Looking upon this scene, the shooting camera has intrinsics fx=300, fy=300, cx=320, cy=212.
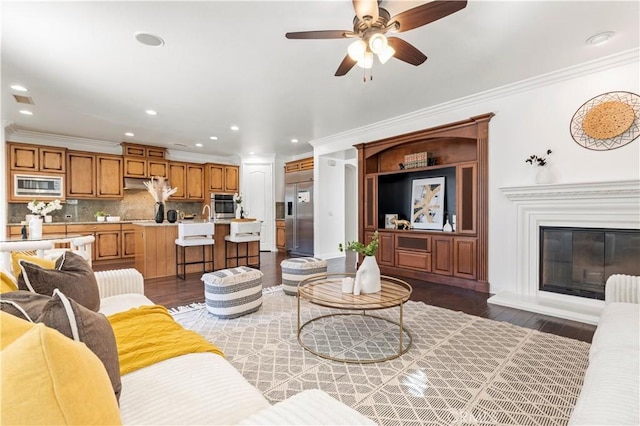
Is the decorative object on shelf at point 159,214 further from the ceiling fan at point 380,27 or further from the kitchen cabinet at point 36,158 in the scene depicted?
the ceiling fan at point 380,27

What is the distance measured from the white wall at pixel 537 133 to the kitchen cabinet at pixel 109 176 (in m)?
6.56

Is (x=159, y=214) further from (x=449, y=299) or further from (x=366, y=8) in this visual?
(x=449, y=299)

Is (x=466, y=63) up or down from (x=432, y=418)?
up

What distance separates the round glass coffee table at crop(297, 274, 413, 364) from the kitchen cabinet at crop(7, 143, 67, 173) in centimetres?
623

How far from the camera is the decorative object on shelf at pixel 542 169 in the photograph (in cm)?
353

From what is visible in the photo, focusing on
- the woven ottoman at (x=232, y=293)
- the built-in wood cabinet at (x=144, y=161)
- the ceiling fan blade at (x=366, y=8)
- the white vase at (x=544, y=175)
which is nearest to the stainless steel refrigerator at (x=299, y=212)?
the built-in wood cabinet at (x=144, y=161)

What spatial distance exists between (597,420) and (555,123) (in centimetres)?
356

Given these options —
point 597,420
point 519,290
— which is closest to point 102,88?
point 597,420

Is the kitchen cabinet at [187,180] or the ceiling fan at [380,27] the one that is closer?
the ceiling fan at [380,27]

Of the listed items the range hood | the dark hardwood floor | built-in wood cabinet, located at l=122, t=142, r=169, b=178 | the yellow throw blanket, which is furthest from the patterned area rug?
built-in wood cabinet, located at l=122, t=142, r=169, b=178

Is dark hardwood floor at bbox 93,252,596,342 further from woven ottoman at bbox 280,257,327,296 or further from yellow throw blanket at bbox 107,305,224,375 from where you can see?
yellow throw blanket at bbox 107,305,224,375

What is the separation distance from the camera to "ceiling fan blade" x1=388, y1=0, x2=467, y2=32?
5.95 ft

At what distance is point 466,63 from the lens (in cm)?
318

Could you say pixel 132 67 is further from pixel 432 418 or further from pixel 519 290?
pixel 519 290
